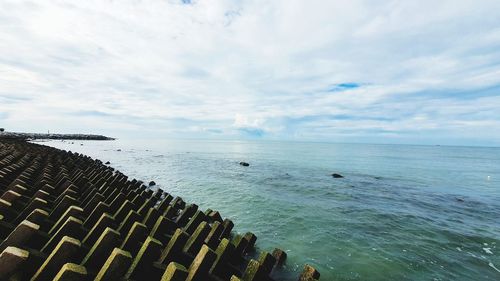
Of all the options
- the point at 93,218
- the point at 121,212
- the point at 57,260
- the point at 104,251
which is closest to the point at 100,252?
the point at 104,251

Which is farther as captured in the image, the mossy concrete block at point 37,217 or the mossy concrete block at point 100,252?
the mossy concrete block at point 37,217

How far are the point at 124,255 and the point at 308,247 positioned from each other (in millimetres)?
9024

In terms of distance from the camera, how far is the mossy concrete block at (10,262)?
3.24 meters

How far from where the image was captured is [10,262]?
10.7ft

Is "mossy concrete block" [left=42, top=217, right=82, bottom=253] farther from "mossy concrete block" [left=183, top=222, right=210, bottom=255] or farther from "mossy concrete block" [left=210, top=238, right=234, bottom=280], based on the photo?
"mossy concrete block" [left=210, top=238, right=234, bottom=280]

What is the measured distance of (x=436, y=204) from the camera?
2134cm

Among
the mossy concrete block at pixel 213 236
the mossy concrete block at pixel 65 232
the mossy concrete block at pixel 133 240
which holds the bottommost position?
the mossy concrete block at pixel 213 236

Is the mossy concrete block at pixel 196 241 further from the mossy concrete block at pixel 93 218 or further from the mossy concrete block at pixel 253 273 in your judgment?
the mossy concrete block at pixel 93 218

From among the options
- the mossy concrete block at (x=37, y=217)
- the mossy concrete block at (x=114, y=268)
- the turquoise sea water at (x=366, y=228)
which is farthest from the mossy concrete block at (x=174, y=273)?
the turquoise sea water at (x=366, y=228)

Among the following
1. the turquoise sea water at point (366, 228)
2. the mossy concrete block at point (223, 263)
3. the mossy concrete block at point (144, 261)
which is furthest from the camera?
the turquoise sea water at point (366, 228)

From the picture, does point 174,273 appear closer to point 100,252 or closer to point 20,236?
point 100,252

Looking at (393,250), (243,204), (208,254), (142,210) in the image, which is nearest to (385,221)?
(393,250)

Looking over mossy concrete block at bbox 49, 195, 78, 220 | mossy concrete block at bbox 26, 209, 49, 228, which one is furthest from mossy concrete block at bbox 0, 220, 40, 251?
mossy concrete block at bbox 49, 195, 78, 220

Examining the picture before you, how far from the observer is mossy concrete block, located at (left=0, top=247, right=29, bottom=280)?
3238 mm
